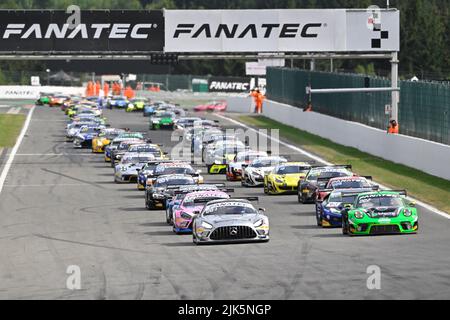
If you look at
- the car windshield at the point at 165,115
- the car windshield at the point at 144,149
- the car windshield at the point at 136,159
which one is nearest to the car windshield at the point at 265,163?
the car windshield at the point at 136,159

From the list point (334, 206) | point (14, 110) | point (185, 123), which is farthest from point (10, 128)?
point (334, 206)

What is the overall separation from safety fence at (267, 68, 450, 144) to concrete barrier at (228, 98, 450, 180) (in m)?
0.54

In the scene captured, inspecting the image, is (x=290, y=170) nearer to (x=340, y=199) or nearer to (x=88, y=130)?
(x=340, y=199)

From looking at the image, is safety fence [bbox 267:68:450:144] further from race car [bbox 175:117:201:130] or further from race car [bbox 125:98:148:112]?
race car [bbox 125:98:148:112]

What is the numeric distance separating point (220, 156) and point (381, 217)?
23.4 meters

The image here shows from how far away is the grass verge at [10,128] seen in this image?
3067 inches

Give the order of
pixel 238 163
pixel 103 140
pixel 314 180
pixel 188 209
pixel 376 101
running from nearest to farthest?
pixel 188 209 < pixel 314 180 < pixel 238 163 < pixel 376 101 < pixel 103 140

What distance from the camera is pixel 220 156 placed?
56.7 m

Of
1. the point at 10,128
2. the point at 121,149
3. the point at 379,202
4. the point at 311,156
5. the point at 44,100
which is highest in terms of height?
the point at 379,202

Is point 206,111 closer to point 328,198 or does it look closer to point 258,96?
point 258,96

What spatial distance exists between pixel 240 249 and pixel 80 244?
14.8ft

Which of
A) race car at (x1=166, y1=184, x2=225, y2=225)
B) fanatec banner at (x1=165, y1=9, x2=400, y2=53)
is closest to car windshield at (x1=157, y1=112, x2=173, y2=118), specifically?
fanatec banner at (x1=165, y1=9, x2=400, y2=53)

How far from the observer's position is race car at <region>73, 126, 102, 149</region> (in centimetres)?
7238

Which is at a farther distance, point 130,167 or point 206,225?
point 130,167
